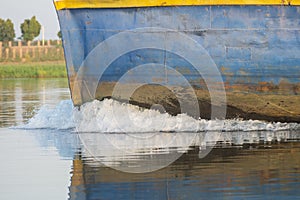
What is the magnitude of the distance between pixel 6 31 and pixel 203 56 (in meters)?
58.9

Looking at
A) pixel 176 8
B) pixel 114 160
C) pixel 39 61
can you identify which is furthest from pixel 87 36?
pixel 39 61

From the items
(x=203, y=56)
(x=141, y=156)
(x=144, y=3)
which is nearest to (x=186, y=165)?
(x=141, y=156)

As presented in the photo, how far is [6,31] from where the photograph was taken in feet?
225

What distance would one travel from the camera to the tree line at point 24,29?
68.5 m

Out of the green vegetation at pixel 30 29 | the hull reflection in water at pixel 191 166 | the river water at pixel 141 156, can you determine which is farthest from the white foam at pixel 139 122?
the green vegetation at pixel 30 29

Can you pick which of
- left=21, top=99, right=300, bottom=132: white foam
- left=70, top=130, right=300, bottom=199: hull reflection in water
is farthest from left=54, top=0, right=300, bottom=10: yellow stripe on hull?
left=70, top=130, right=300, bottom=199: hull reflection in water

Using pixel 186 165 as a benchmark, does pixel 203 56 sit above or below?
above

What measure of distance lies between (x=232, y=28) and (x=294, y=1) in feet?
2.58

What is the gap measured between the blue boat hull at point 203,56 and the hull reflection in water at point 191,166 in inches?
20.8

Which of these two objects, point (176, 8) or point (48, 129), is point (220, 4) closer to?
point (176, 8)

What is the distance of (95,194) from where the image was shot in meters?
6.79

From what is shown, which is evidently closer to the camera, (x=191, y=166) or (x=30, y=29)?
(x=191, y=166)

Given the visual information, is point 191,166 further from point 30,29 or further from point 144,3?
point 30,29

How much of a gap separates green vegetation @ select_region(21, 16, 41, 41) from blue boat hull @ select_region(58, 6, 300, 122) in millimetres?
59803
